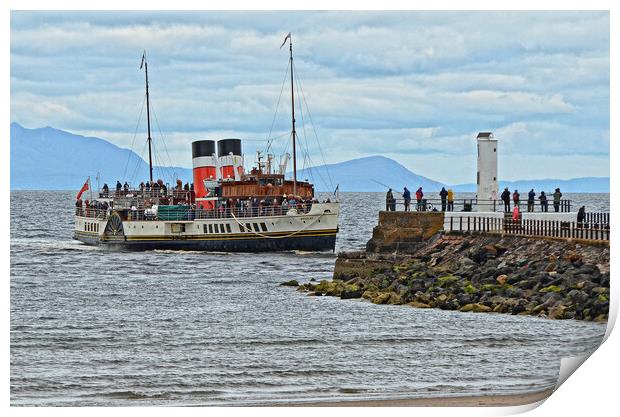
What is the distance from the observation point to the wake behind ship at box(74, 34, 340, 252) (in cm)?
6206

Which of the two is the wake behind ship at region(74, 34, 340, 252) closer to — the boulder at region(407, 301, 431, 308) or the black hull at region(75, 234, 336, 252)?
the black hull at region(75, 234, 336, 252)

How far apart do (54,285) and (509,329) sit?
72.7ft

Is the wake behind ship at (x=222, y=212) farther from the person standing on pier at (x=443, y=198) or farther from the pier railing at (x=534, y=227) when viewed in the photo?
the pier railing at (x=534, y=227)

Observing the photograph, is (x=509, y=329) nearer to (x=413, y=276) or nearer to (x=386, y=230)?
(x=413, y=276)

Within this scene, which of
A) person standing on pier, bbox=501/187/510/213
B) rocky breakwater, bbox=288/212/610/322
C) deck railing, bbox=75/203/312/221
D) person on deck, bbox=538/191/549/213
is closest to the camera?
rocky breakwater, bbox=288/212/610/322

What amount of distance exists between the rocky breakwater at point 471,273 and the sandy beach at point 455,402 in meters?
7.02

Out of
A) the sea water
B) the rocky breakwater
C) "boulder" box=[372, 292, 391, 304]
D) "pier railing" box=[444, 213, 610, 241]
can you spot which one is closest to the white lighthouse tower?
"pier railing" box=[444, 213, 610, 241]

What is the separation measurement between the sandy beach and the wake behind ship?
120 ft

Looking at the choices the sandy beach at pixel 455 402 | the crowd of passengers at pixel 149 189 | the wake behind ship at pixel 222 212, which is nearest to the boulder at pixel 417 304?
the sandy beach at pixel 455 402

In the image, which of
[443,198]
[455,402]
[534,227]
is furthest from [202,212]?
[455,402]

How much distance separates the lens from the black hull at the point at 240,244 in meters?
62.1

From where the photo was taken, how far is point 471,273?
36.4m

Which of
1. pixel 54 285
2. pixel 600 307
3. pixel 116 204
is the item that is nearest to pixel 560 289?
pixel 600 307

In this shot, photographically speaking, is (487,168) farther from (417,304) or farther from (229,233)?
(229,233)
